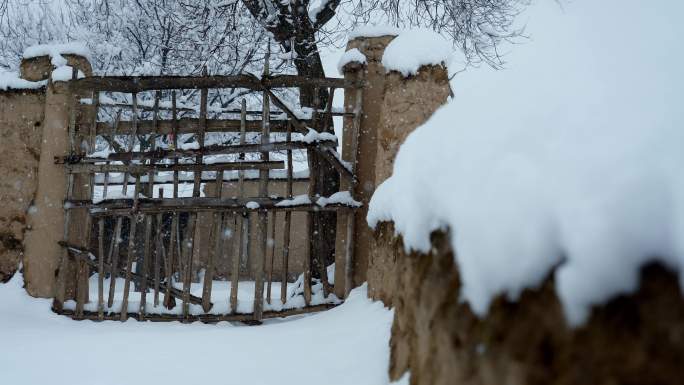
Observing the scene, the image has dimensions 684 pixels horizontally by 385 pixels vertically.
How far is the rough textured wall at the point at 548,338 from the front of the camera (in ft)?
2.50

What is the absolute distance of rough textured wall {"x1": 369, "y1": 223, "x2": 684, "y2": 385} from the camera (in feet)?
2.50

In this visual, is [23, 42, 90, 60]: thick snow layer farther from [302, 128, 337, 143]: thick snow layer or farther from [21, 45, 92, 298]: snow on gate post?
[302, 128, 337, 143]: thick snow layer

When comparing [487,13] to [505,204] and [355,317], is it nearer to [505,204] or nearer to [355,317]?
[355,317]

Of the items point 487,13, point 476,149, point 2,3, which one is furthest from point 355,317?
point 2,3

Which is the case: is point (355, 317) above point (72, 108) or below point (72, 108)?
below

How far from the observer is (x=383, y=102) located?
15.1ft

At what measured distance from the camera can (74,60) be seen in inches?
226

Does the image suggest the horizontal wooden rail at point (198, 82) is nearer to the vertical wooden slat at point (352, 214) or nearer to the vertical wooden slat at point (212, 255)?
the vertical wooden slat at point (352, 214)

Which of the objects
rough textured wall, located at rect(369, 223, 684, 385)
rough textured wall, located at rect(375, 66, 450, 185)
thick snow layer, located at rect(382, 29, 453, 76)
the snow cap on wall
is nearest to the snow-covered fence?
the snow cap on wall

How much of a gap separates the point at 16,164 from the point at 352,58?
3.40 m

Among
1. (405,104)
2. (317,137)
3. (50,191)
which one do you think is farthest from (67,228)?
(405,104)

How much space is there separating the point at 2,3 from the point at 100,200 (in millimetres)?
4866

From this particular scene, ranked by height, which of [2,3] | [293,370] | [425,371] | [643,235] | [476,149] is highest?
[2,3]

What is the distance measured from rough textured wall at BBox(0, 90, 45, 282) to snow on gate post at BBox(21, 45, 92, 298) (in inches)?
3.5
